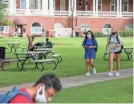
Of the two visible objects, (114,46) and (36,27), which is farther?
(36,27)

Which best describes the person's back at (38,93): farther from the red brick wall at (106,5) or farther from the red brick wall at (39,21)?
the red brick wall at (106,5)

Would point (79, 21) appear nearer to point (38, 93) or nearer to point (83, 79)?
point (83, 79)

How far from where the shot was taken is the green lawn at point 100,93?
12.2 m

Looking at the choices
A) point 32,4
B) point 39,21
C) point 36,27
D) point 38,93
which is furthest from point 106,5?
point 38,93

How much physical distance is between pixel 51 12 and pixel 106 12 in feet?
36.9

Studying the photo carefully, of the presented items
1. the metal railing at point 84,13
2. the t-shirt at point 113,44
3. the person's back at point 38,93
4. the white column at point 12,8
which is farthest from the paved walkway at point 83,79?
the metal railing at point 84,13

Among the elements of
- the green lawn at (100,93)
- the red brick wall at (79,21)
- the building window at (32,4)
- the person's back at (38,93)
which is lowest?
the green lawn at (100,93)

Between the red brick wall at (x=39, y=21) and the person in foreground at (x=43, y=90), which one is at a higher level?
the red brick wall at (x=39, y=21)

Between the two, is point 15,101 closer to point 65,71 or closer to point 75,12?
point 65,71

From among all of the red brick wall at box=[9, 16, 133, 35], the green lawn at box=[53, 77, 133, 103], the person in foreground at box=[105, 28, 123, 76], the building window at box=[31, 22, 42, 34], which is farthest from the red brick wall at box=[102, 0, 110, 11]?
the green lawn at box=[53, 77, 133, 103]

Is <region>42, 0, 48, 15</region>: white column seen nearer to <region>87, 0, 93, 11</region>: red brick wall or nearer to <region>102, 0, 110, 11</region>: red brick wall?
<region>87, 0, 93, 11</region>: red brick wall

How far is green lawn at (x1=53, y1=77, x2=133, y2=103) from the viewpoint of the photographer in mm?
12195

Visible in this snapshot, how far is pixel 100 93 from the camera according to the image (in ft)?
44.4

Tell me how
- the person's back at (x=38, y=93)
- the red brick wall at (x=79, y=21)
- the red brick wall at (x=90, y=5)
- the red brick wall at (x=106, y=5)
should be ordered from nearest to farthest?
the person's back at (x=38, y=93) < the red brick wall at (x=79, y=21) < the red brick wall at (x=90, y=5) < the red brick wall at (x=106, y=5)
